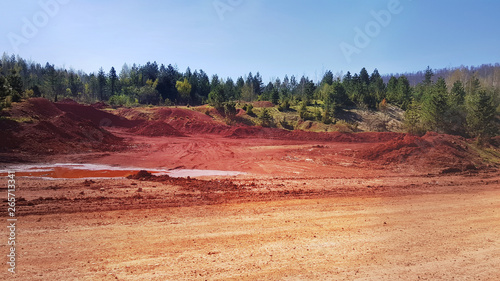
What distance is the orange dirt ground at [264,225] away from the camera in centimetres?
510

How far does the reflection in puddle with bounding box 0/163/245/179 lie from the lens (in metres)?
12.5

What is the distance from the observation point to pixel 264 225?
712 centimetres

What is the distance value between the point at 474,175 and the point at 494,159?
5949mm

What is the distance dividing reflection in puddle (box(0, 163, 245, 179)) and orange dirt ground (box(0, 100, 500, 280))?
269 mm

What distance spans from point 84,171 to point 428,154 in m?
19.1

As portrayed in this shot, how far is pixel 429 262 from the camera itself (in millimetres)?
5602

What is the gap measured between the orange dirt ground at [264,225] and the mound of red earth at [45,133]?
1.77m

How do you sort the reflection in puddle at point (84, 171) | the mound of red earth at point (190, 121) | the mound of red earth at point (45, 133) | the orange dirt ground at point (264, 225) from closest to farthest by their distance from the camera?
the orange dirt ground at point (264, 225) → the reflection in puddle at point (84, 171) → the mound of red earth at point (45, 133) → the mound of red earth at point (190, 121)

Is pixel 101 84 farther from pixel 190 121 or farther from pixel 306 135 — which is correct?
pixel 306 135

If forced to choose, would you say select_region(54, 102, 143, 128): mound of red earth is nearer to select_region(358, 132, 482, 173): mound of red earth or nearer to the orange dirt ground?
the orange dirt ground

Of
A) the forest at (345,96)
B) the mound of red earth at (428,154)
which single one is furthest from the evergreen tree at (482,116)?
the mound of red earth at (428,154)

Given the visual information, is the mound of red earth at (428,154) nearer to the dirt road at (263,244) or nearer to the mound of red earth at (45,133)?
the dirt road at (263,244)

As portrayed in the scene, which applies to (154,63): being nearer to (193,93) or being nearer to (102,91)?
(102,91)

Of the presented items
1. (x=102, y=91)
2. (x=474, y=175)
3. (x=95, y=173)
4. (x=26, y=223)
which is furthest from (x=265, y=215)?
(x=102, y=91)
